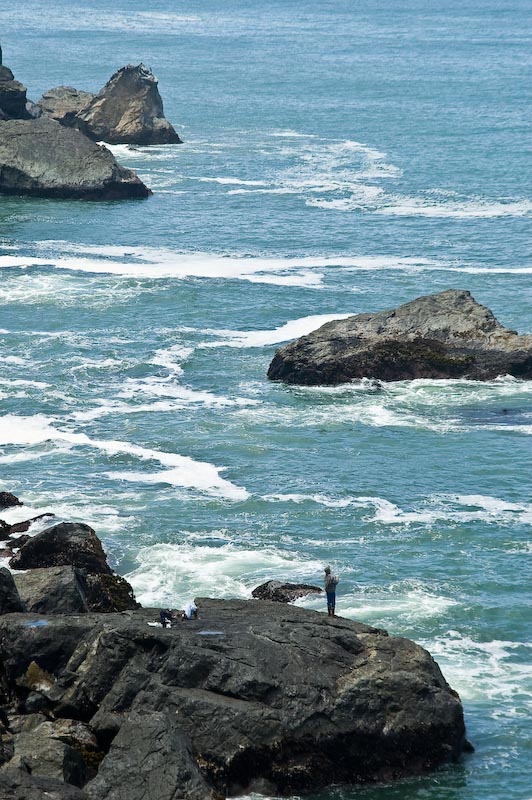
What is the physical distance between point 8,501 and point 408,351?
2340 centimetres

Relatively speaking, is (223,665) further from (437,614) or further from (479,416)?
(479,416)

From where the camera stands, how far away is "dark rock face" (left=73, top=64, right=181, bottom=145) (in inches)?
5458

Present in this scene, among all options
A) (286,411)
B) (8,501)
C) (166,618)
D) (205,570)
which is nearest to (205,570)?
(205,570)

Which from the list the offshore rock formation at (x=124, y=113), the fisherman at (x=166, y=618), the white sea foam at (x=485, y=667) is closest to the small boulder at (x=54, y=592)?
the fisherman at (x=166, y=618)

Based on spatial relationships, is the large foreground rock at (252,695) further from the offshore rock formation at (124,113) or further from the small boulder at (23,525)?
the offshore rock formation at (124,113)

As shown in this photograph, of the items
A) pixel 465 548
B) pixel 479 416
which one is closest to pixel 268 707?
pixel 465 548

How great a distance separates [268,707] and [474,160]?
338ft

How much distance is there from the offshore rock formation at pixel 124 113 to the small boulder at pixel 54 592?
105m

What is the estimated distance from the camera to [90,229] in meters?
102

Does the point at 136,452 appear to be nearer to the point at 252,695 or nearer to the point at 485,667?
the point at 485,667

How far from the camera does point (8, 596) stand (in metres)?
36.9

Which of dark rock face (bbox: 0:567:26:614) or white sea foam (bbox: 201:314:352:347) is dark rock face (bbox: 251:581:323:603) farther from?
white sea foam (bbox: 201:314:352:347)

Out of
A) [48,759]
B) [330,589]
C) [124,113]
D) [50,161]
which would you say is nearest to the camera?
[48,759]

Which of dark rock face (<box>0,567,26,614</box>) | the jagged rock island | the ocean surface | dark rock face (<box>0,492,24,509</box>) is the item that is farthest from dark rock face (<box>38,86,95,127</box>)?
the jagged rock island
